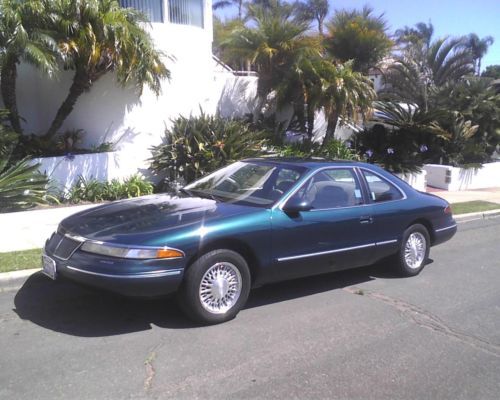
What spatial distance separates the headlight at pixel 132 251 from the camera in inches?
172

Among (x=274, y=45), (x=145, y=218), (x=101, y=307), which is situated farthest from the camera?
(x=274, y=45)

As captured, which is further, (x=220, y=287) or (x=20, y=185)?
(x=20, y=185)

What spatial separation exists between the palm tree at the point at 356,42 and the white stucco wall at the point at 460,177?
387 centimetres

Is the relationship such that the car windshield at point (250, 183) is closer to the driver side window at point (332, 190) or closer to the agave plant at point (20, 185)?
the driver side window at point (332, 190)

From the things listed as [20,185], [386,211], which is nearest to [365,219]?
[386,211]

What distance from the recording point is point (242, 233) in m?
4.88

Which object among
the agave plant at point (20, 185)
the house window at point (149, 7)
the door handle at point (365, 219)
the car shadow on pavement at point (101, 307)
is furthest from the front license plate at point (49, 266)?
the house window at point (149, 7)

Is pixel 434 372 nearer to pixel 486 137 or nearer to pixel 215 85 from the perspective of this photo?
pixel 215 85

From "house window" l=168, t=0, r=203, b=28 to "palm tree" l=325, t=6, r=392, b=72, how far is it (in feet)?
15.1

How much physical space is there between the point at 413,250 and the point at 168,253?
11.5 feet

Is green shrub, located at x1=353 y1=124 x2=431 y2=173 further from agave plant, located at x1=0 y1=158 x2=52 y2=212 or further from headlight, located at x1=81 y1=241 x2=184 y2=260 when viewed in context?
headlight, located at x1=81 y1=241 x2=184 y2=260

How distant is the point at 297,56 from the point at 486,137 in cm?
891

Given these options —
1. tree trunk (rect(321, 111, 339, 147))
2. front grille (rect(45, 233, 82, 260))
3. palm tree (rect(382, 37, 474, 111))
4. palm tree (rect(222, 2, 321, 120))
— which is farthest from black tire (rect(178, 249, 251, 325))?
palm tree (rect(382, 37, 474, 111))

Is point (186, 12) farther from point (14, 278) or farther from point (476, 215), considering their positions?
point (14, 278)
